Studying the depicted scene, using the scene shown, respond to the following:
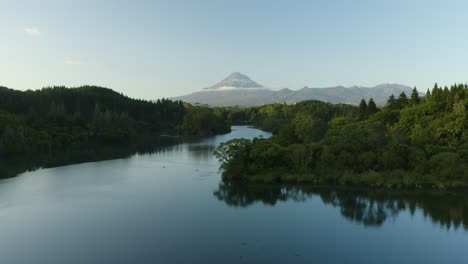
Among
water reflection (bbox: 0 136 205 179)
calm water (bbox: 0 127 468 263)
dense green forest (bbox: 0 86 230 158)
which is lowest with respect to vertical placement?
calm water (bbox: 0 127 468 263)

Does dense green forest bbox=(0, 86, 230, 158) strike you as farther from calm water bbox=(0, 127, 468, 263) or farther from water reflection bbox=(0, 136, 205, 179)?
calm water bbox=(0, 127, 468, 263)

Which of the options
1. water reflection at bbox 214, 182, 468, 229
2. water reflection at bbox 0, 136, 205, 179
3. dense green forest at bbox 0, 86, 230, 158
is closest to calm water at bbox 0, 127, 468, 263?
water reflection at bbox 214, 182, 468, 229

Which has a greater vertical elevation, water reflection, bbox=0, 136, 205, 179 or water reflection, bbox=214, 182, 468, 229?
water reflection, bbox=0, 136, 205, 179

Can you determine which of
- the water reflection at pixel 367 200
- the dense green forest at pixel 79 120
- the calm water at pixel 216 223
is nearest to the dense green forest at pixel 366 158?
the water reflection at pixel 367 200

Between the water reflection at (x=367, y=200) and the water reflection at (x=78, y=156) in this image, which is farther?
the water reflection at (x=78, y=156)

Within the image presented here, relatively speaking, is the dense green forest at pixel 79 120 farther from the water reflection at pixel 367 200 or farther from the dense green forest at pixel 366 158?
the water reflection at pixel 367 200

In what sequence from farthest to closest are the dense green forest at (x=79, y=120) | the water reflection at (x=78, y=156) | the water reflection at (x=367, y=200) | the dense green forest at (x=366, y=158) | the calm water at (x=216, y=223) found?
the dense green forest at (x=79, y=120) < the water reflection at (x=78, y=156) < the dense green forest at (x=366, y=158) < the water reflection at (x=367, y=200) < the calm water at (x=216, y=223)

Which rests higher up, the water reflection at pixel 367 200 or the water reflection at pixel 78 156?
the water reflection at pixel 78 156
